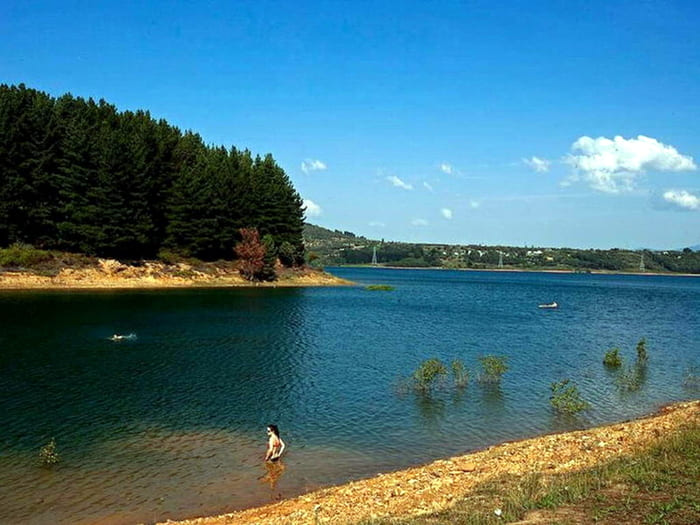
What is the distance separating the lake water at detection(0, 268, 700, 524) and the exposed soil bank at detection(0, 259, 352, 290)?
603 inches

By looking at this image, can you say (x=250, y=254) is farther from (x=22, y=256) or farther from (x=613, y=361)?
(x=613, y=361)

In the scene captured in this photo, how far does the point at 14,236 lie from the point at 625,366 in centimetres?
8294

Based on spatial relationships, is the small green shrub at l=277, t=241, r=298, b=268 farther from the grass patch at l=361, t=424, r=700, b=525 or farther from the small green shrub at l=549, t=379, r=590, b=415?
the grass patch at l=361, t=424, r=700, b=525

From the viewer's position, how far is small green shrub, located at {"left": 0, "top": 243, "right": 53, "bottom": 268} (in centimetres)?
7881

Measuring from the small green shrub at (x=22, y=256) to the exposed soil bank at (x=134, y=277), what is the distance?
146 cm

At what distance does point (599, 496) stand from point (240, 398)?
21.2m

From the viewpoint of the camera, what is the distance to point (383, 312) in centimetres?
7812

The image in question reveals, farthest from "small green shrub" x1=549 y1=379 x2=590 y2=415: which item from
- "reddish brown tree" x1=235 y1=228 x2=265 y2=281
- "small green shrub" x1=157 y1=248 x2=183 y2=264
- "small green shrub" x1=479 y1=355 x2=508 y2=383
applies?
"reddish brown tree" x1=235 y1=228 x2=265 y2=281

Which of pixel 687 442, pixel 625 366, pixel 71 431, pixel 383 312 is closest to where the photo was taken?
pixel 687 442

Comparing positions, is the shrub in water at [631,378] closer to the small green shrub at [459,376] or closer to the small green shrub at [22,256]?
the small green shrub at [459,376]

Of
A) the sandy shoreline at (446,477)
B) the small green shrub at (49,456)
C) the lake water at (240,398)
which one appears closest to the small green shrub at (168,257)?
the lake water at (240,398)

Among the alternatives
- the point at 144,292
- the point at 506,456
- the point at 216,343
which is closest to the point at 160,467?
the point at 506,456

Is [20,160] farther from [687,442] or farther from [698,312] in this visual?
[698,312]

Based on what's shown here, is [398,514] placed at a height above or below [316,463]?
above
